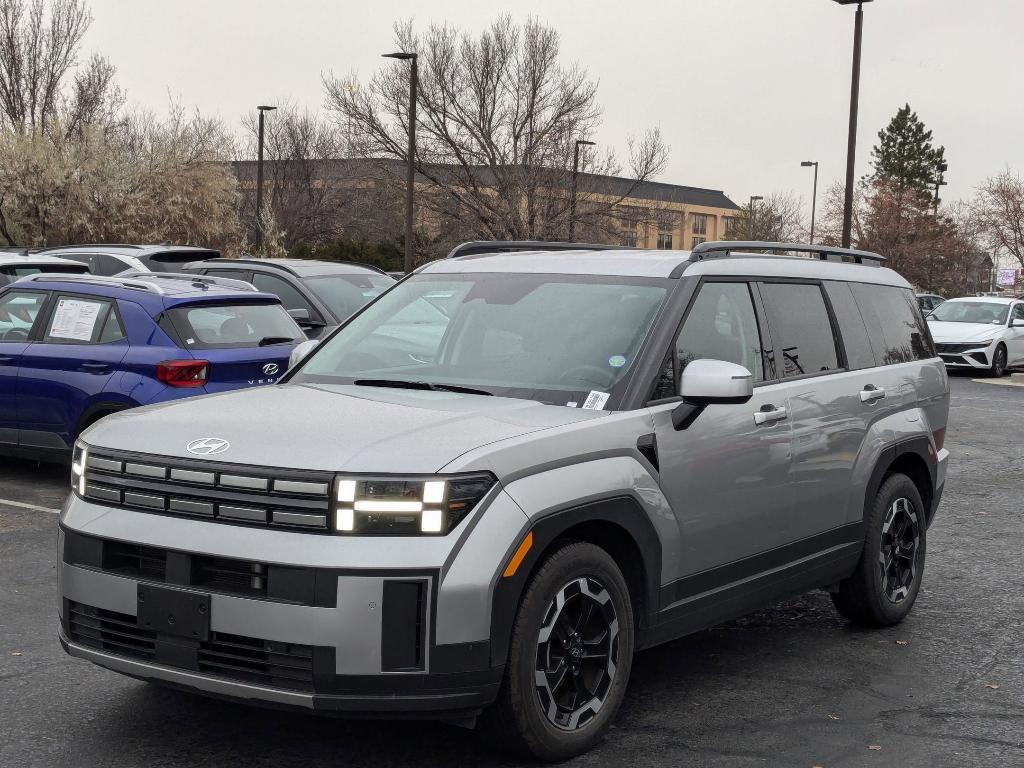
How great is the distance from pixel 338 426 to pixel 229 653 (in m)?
0.81

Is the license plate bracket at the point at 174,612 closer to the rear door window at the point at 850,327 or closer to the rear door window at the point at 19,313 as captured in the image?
the rear door window at the point at 850,327

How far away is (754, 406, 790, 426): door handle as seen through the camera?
5.20m

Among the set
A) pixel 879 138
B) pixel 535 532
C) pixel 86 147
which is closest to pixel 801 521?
pixel 535 532

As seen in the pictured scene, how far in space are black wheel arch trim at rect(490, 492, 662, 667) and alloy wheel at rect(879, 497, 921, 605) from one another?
6.80 ft

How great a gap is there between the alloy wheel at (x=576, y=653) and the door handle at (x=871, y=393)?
219 centimetres

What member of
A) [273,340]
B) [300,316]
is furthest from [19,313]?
[300,316]

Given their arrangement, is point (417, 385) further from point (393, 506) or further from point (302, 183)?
point (302, 183)

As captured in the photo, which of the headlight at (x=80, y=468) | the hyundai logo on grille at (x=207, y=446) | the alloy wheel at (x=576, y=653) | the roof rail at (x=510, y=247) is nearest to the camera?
the hyundai logo on grille at (x=207, y=446)

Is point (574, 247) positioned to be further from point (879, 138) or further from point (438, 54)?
point (879, 138)

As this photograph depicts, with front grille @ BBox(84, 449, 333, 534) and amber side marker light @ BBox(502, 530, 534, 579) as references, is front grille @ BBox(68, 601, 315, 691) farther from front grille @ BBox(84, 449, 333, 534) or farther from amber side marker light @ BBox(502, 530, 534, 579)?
amber side marker light @ BBox(502, 530, 534, 579)

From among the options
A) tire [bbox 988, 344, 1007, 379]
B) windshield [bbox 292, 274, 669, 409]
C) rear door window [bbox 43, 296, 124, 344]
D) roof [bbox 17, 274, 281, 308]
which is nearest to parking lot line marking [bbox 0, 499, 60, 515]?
rear door window [bbox 43, 296, 124, 344]

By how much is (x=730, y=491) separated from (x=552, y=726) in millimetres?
1270

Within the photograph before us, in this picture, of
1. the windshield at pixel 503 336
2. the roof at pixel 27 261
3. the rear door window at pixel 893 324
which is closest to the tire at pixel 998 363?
the roof at pixel 27 261

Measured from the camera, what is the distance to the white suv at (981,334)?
1009 inches
